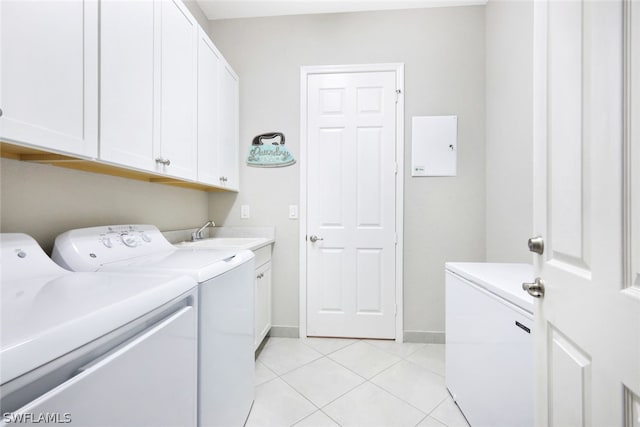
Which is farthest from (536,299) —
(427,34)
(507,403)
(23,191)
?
(427,34)

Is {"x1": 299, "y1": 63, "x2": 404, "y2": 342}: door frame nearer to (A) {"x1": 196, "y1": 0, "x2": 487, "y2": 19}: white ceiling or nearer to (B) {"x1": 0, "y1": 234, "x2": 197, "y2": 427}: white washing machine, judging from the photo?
(A) {"x1": 196, "y1": 0, "x2": 487, "y2": 19}: white ceiling

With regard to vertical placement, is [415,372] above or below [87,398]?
below

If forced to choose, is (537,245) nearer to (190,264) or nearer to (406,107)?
(190,264)

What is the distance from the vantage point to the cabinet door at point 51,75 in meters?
0.74

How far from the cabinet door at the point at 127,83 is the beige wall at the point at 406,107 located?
3.89ft

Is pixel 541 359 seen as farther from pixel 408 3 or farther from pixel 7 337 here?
pixel 408 3

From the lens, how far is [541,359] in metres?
0.78

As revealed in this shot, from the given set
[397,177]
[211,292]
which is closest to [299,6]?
[397,177]

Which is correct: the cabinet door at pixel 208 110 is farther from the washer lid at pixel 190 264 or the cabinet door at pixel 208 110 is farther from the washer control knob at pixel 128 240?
the washer lid at pixel 190 264

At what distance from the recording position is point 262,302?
A: 7.06 feet

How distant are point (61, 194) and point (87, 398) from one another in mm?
1025

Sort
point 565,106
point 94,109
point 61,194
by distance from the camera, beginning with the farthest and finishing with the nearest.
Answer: point 61,194
point 94,109
point 565,106

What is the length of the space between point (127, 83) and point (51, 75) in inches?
12.9

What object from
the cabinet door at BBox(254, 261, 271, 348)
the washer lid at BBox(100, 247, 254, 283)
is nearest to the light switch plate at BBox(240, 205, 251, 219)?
the cabinet door at BBox(254, 261, 271, 348)
